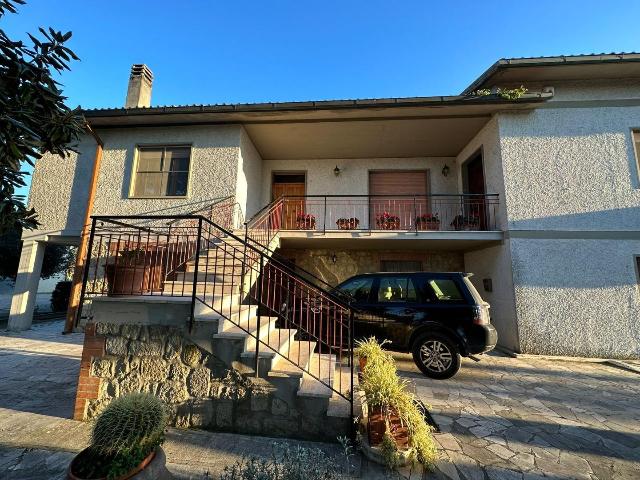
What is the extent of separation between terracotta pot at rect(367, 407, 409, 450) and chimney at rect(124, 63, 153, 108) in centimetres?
1085

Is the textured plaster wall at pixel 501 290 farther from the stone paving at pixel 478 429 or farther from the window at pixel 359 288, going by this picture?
the window at pixel 359 288

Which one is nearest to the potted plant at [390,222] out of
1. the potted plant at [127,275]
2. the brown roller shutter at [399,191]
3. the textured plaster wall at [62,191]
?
the brown roller shutter at [399,191]

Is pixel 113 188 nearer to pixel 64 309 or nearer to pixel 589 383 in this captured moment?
pixel 64 309

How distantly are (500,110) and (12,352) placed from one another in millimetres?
12748

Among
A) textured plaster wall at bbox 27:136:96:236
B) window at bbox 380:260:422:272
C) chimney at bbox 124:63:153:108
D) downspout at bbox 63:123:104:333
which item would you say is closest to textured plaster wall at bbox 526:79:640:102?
window at bbox 380:260:422:272

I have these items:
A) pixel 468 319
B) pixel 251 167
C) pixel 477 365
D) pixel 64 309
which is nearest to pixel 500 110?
pixel 468 319

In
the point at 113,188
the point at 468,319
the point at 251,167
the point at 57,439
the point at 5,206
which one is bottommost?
the point at 57,439

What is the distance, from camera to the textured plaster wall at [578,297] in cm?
636

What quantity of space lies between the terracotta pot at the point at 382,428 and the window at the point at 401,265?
6489mm

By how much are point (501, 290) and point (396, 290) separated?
360 centimetres

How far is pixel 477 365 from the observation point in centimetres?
573

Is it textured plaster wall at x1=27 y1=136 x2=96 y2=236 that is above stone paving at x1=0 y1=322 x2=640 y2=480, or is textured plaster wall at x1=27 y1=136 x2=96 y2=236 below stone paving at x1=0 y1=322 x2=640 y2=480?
above

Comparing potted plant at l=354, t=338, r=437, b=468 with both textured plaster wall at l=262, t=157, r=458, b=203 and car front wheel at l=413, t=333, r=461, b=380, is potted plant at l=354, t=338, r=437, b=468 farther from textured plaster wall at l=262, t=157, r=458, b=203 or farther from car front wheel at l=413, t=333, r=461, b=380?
textured plaster wall at l=262, t=157, r=458, b=203

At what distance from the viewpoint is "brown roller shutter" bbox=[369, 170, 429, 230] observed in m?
9.36
